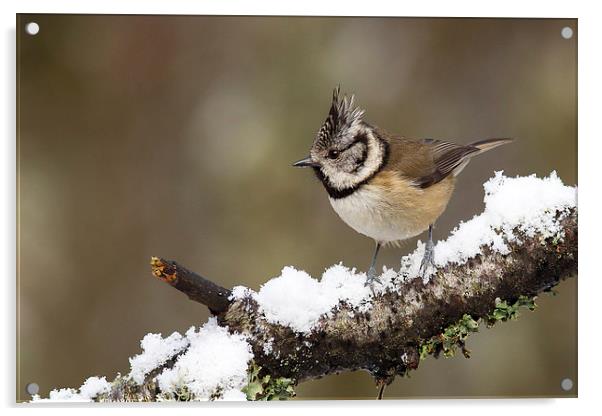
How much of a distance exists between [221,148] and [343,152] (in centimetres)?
51

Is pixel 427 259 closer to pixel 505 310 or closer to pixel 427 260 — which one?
pixel 427 260

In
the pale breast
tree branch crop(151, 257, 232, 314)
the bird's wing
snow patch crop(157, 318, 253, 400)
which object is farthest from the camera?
the bird's wing

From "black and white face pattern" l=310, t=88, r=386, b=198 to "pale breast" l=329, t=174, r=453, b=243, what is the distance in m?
0.04

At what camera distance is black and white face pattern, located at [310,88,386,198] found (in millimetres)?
2287

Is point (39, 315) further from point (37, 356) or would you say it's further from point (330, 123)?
point (330, 123)

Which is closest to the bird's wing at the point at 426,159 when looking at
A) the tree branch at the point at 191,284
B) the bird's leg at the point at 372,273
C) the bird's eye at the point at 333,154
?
the bird's eye at the point at 333,154

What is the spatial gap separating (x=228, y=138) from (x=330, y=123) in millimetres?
467

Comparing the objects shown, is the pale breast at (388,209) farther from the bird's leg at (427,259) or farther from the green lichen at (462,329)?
the green lichen at (462,329)

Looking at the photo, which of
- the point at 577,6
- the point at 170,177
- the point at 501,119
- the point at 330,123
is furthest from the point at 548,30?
the point at 170,177

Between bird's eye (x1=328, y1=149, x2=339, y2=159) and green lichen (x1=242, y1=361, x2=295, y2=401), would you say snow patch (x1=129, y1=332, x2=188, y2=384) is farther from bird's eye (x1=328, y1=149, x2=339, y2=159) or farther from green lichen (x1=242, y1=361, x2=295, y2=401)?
bird's eye (x1=328, y1=149, x2=339, y2=159)

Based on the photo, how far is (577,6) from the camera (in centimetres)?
247

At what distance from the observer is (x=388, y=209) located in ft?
7.38

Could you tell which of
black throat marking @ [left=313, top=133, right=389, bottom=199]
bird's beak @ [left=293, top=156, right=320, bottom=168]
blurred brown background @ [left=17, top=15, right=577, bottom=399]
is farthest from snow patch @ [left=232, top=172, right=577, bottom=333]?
bird's beak @ [left=293, top=156, right=320, bottom=168]

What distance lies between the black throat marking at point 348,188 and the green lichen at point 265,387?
2.09ft
